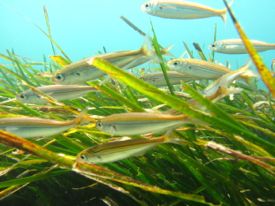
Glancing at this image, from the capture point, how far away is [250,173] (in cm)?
229

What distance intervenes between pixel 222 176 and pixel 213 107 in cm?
78

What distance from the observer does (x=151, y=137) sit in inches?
91.0

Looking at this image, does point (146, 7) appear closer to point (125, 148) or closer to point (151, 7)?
point (151, 7)

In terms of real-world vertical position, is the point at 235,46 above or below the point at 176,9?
below

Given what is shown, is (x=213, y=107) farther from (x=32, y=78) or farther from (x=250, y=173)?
(x=32, y=78)

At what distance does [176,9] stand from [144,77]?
601mm

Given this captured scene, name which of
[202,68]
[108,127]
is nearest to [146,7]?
[202,68]

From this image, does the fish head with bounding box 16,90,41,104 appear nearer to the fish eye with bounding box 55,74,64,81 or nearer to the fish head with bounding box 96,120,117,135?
the fish eye with bounding box 55,74,64,81

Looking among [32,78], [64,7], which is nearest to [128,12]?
[64,7]

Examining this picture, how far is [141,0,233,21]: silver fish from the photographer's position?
8.60 feet

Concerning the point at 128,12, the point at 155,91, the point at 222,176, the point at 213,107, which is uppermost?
the point at 155,91

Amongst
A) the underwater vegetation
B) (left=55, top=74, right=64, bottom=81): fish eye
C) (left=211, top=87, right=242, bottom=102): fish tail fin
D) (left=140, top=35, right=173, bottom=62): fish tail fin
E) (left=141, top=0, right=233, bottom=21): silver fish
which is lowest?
the underwater vegetation

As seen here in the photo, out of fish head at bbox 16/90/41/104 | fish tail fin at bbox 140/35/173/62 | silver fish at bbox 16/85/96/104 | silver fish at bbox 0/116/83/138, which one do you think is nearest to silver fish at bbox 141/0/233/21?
fish tail fin at bbox 140/35/173/62

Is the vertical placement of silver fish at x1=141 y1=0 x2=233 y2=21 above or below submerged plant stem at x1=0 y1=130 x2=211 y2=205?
above
